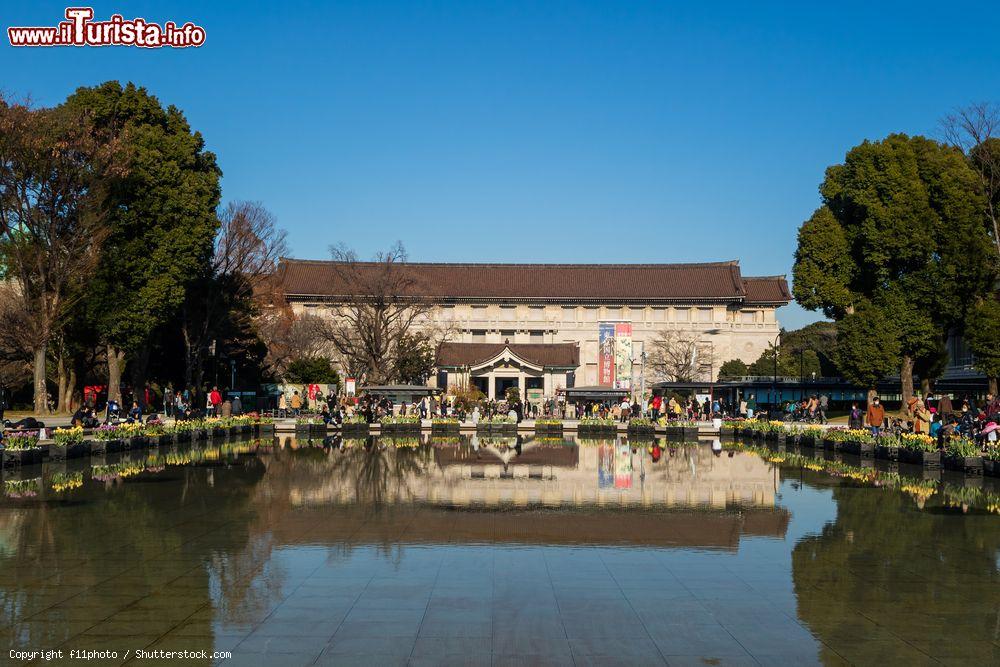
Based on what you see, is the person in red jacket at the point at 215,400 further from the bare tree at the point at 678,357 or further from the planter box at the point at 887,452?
the bare tree at the point at 678,357

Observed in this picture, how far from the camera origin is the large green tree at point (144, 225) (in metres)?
37.7

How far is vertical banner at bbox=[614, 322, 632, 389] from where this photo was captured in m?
58.6

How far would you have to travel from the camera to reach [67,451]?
887 inches

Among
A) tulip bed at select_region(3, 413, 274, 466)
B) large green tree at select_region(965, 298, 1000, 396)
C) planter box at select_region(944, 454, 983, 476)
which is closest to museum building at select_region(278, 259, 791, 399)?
large green tree at select_region(965, 298, 1000, 396)

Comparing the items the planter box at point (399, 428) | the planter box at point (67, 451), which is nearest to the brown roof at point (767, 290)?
the planter box at point (399, 428)

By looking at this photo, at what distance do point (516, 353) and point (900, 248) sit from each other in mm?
31254

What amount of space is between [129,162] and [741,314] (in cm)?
6297

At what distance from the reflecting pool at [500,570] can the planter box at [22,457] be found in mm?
1817

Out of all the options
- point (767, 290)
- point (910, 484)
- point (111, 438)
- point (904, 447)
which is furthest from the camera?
point (767, 290)

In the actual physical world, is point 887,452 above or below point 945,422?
below

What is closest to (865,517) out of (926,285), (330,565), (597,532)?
(597,532)

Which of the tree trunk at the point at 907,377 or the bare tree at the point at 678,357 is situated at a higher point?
the bare tree at the point at 678,357

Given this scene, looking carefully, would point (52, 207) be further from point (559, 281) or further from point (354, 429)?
point (559, 281)

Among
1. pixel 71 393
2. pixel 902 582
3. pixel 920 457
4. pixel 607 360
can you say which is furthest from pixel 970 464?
pixel 607 360
